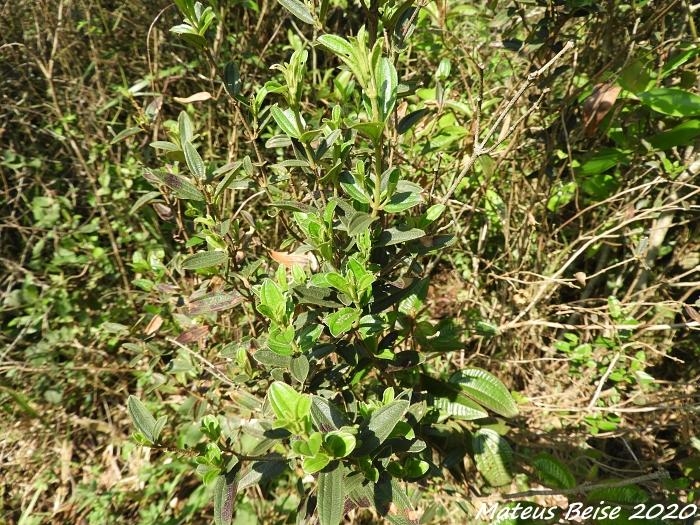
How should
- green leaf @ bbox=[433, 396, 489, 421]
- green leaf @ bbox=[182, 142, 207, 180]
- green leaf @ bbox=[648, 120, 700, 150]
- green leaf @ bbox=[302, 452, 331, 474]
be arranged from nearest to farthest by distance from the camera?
green leaf @ bbox=[302, 452, 331, 474], green leaf @ bbox=[182, 142, 207, 180], green leaf @ bbox=[433, 396, 489, 421], green leaf @ bbox=[648, 120, 700, 150]

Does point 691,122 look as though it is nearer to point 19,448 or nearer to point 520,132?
point 520,132

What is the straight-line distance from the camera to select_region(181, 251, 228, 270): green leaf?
1.19 m

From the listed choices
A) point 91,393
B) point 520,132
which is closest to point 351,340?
point 520,132

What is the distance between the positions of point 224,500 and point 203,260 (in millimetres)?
608

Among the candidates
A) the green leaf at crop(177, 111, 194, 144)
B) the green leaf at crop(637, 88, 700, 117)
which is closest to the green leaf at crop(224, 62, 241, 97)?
the green leaf at crop(177, 111, 194, 144)

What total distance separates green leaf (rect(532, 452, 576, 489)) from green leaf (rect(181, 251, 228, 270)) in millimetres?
1321

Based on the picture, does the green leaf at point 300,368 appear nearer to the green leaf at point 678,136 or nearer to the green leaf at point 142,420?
the green leaf at point 142,420

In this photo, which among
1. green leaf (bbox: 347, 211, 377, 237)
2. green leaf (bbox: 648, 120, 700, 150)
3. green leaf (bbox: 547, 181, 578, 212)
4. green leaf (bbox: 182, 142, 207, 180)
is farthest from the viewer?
green leaf (bbox: 547, 181, 578, 212)

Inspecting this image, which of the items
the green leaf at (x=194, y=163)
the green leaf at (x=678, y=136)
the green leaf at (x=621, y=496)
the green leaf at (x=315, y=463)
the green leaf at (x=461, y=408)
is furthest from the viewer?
the green leaf at (x=678, y=136)

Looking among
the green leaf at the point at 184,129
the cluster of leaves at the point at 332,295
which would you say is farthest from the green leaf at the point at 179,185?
the green leaf at the point at 184,129

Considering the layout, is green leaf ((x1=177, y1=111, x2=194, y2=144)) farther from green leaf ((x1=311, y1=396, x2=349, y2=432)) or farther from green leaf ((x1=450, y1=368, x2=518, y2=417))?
green leaf ((x1=450, y1=368, x2=518, y2=417))

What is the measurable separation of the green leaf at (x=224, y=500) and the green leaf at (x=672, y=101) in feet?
6.12

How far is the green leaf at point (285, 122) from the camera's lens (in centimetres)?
110

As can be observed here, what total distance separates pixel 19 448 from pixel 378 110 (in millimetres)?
2554
